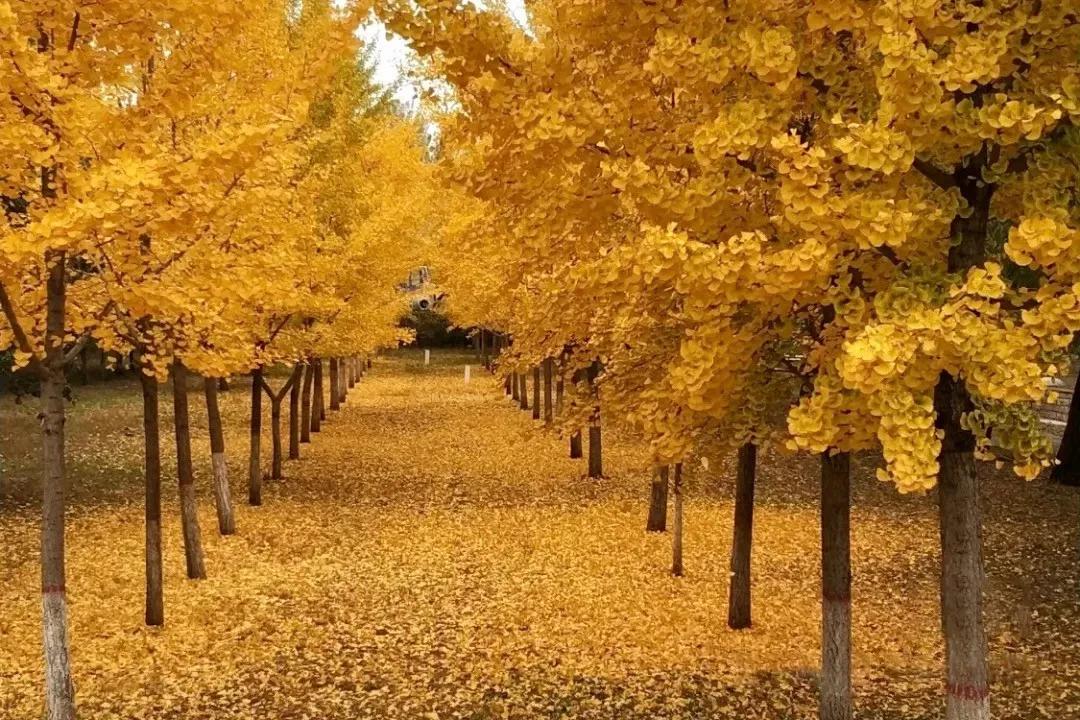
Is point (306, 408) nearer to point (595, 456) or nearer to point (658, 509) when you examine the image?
point (595, 456)

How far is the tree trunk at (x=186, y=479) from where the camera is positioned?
10.9 meters

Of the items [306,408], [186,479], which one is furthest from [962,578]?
[306,408]

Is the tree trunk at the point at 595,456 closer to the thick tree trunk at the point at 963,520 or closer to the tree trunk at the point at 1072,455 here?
the tree trunk at the point at 1072,455

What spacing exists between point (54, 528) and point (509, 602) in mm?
5337

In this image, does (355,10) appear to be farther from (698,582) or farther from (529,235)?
(698,582)

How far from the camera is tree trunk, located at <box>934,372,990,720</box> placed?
5.00 m

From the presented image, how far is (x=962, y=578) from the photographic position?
5.09 meters

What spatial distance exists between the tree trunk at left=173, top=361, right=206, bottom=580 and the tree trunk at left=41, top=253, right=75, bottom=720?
14.0 feet

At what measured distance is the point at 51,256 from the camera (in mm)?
6172

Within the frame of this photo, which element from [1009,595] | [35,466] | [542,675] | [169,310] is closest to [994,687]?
[1009,595]

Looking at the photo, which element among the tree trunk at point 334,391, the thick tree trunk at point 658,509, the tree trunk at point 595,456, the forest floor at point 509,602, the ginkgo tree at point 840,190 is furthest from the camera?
the tree trunk at point 334,391

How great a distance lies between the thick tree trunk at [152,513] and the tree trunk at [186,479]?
1.16 meters

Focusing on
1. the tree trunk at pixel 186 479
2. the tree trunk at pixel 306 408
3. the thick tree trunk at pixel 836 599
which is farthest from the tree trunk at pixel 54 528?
the tree trunk at pixel 306 408

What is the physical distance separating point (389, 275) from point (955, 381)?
14126mm
